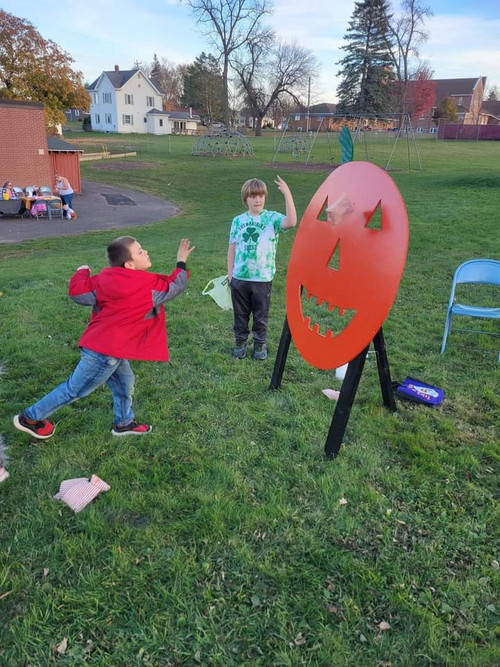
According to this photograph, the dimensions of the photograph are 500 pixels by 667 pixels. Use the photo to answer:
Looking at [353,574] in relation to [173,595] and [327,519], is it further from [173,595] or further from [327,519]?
[173,595]

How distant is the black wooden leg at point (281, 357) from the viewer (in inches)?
158

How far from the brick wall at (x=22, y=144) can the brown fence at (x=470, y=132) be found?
45.1 m

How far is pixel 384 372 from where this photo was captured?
12.1ft

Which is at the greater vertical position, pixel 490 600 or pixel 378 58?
pixel 378 58

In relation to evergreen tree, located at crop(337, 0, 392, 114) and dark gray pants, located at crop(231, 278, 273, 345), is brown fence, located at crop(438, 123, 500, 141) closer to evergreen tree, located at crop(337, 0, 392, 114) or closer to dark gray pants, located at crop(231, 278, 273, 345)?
evergreen tree, located at crop(337, 0, 392, 114)

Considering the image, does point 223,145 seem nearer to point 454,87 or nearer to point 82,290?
point 82,290

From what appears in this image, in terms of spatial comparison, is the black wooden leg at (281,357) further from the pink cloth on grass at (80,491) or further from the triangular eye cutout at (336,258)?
the pink cloth on grass at (80,491)

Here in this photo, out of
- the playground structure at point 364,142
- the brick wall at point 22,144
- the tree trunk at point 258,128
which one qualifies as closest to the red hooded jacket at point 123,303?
the brick wall at point 22,144

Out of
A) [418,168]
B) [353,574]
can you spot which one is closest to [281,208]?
[418,168]

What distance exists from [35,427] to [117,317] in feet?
3.55

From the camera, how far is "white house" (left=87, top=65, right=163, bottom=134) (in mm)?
61500

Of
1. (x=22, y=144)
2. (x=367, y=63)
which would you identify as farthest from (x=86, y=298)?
(x=367, y=63)

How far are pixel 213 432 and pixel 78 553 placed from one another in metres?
1.32

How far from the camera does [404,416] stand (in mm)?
3838
